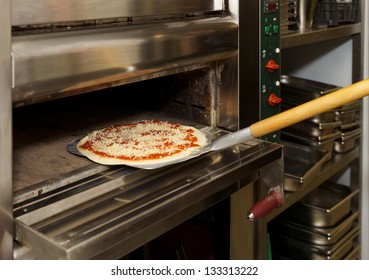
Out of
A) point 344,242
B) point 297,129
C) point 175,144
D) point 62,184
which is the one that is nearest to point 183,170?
point 175,144

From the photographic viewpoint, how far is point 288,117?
102 centimetres

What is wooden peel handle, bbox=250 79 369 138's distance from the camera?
0.96 metres

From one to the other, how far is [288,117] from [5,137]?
1.81 feet

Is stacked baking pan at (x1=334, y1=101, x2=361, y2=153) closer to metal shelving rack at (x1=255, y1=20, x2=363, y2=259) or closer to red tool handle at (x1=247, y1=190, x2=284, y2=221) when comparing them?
metal shelving rack at (x1=255, y1=20, x2=363, y2=259)

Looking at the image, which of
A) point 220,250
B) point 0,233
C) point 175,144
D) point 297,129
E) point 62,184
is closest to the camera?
point 0,233

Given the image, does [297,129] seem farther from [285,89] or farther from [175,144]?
[175,144]

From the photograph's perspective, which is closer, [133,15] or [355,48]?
[133,15]

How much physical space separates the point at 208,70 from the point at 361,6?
92 centimetres

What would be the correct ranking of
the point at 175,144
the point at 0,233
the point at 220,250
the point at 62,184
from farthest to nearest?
1. the point at 220,250
2. the point at 175,144
3. the point at 62,184
4. the point at 0,233

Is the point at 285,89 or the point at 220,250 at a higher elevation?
the point at 285,89

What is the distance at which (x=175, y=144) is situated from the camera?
1134mm

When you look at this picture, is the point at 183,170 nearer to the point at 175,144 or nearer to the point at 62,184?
the point at 175,144

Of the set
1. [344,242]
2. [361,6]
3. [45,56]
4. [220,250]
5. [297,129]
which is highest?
[361,6]

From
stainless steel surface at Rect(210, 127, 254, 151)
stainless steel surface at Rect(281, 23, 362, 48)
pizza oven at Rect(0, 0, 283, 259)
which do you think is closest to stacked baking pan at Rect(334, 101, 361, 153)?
stainless steel surface at Rect(281, 23, 362, 48)
